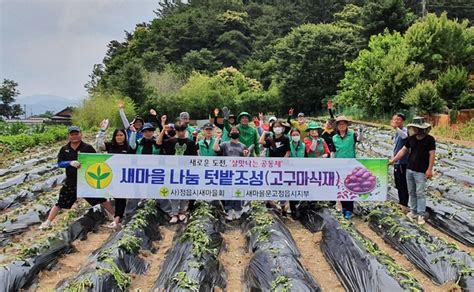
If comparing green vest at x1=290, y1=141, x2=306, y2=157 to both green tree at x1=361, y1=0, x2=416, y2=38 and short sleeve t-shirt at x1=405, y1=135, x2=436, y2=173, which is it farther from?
green tree at x1=361, y1=0, x2=416, y2=38

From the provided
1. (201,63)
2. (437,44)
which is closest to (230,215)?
(437,44)

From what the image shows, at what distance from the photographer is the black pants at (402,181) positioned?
667cm

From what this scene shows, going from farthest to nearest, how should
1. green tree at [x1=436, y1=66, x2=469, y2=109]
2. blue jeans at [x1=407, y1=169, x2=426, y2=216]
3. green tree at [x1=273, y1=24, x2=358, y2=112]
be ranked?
green tree at [x1=273, y1=24, x2=358, y2=112]
green tree at [x1=436, y1=66, x2=469, y2=109]
blue jeans at [x1=407, y1=169, x2=426, y2=216]

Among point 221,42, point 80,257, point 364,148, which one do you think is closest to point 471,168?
point 364,148

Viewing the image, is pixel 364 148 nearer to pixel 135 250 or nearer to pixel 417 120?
pixel 417 120

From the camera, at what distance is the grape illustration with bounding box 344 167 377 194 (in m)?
6.38

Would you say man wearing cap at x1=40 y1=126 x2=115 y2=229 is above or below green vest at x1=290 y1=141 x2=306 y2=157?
below

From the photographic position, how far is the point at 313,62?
35.8m

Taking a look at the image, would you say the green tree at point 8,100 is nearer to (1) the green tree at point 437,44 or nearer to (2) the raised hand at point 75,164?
(1) the green tree at point 437,44

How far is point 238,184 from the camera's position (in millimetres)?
6379

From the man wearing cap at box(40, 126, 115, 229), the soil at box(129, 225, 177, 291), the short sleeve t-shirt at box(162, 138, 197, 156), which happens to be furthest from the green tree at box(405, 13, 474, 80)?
the man wearing cap at box(40, 126, 115, 229)

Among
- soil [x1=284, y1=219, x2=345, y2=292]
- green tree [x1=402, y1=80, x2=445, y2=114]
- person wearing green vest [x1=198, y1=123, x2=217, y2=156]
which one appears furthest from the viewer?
green tree [x1=402, y1=80, x2=445, y2=114]

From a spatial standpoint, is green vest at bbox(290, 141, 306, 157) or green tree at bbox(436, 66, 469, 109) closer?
green vest at bbox(290, 141, 306, 157)

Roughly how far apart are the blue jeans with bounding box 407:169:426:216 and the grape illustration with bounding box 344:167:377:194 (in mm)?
483
